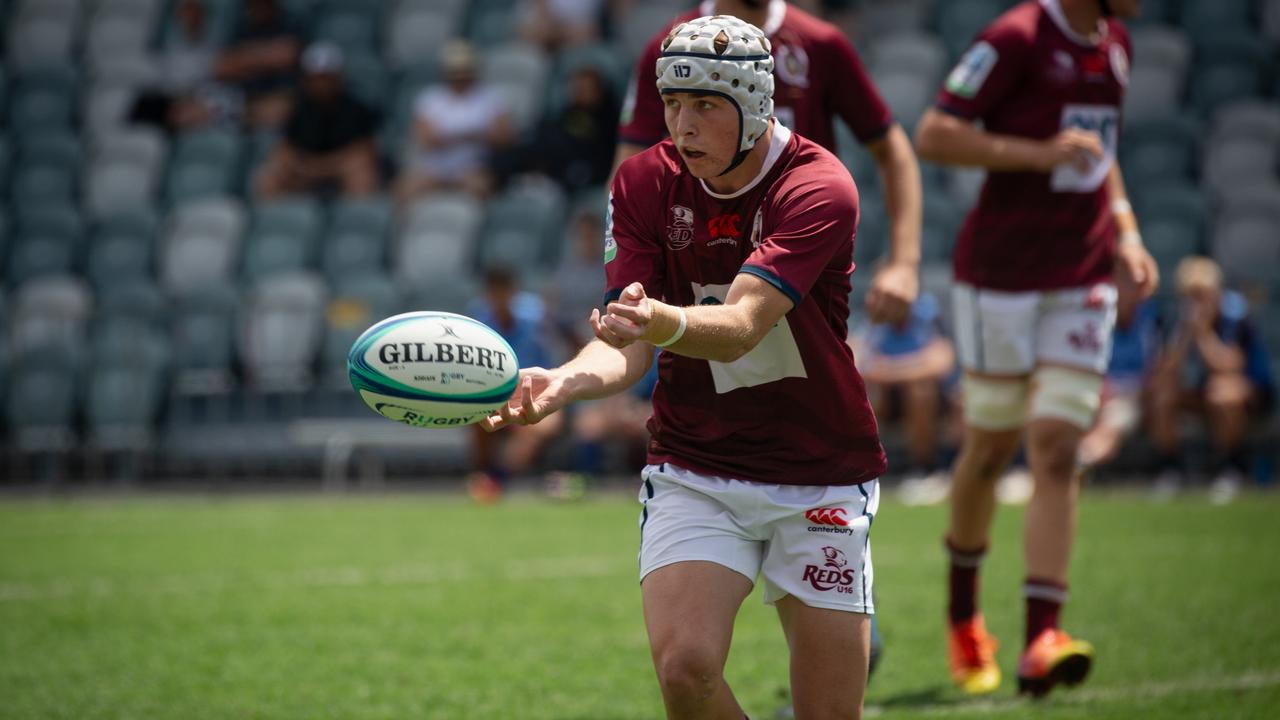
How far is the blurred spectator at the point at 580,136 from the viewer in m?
15.0

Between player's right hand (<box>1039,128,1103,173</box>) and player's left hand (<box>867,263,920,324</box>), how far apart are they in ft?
3.02

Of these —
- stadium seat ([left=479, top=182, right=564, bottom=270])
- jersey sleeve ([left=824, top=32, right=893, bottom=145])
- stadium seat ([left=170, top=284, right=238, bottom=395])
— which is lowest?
stadium seat ([left=170, top=284, right=238, bottom=395])

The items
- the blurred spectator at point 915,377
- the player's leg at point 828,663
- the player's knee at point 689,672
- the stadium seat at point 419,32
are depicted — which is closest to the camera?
the player's knee at point 689,672

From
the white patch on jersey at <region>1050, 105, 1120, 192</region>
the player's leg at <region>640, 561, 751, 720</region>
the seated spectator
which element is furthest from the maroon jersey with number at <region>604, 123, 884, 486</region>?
the seated spectator

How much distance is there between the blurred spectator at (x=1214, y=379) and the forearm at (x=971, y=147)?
24.6 ft

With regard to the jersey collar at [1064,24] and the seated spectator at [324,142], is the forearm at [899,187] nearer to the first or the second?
the jersey collar at [1064,24]

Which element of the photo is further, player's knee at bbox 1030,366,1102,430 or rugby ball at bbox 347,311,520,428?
player's knee at bbox 1030,366,1102,430

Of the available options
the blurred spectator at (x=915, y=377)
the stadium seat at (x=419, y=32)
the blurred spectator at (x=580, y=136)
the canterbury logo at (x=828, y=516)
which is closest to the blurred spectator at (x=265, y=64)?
the stadium seat at (x=419, y=32)

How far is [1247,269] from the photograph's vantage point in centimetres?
1355

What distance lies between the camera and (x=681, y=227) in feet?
11.9

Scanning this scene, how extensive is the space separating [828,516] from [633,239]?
872 millimetres

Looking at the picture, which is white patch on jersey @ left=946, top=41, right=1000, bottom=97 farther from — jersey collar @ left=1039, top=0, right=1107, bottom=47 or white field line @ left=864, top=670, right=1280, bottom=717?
white field line @ left=864, top=670, right=1280, bottom=717

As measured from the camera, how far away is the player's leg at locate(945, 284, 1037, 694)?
5.39 m

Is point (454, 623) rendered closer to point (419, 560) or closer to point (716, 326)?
point (419, 560)
